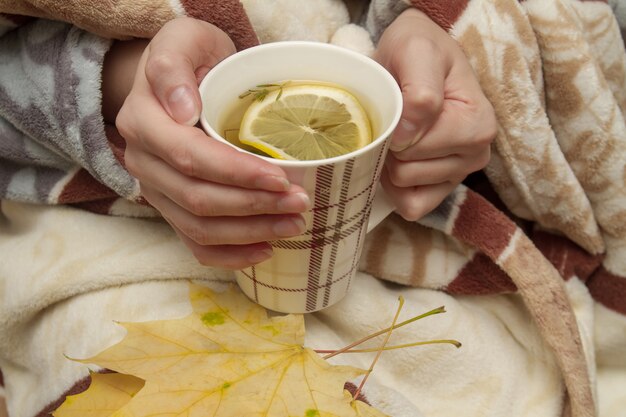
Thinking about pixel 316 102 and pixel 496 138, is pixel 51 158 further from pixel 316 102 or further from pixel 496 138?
pixel 496 138

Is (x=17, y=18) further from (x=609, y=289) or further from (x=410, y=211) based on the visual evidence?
(x=609, y=289)

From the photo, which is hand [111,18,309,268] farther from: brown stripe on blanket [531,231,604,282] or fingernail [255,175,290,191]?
brown stripe on blanket [531,231,604,282]

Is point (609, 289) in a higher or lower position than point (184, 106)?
lower

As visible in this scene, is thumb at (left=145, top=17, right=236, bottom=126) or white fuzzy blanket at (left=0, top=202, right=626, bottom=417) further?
white fuzzy blanket at (left=0, top=202, right=626, bottom=417)

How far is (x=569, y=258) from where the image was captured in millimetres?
730

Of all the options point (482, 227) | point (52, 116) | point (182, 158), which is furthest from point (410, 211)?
point (52, 116)

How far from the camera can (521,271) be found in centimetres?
65

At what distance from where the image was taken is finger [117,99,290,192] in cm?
42

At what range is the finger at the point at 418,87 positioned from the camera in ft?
1.67

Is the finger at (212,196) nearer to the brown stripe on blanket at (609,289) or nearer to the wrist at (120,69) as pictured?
the wrist at (120,69)

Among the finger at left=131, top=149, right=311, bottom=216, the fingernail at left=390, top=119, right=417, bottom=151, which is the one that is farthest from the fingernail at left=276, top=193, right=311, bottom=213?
the fingernail at left=390, top=119, right=417, bottom=151

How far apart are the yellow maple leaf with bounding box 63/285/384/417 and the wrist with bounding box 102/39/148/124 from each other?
229 mm

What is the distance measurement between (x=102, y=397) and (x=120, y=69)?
297 millimetres

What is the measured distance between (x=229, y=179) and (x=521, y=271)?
1.10ft
